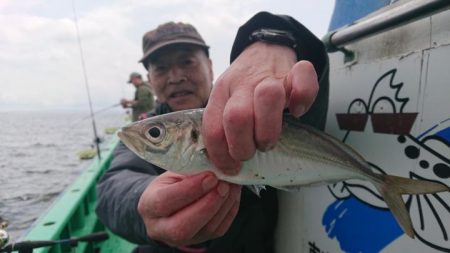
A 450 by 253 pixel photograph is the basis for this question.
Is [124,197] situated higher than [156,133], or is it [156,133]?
[156,133]

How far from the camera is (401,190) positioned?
3.72 ft

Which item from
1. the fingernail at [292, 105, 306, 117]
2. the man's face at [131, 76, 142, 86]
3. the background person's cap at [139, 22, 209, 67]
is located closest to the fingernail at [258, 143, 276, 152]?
the fingernail at [292, 105, 306, 117]

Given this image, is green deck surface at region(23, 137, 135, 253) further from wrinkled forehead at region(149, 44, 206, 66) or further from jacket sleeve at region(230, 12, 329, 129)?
jacket sleeve at region(230, 12, 329, 129)

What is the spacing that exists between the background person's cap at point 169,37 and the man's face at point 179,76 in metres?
0.05

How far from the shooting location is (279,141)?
48.8 inches

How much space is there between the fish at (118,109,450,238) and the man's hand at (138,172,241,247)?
5cm

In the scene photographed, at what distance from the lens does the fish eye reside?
131 cm

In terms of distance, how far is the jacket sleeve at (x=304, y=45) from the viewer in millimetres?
1564

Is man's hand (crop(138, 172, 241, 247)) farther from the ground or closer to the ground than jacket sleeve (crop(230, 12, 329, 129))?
closer to the ground

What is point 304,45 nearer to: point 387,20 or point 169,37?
point 387,20

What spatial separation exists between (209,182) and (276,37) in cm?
70

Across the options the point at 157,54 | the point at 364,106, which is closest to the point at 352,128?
the point at 364,106

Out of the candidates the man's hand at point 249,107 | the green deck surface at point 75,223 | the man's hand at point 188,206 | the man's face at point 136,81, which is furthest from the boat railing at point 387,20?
the man's face at point 136,81

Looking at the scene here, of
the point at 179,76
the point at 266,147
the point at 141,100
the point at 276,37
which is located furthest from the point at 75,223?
the point at 141,100
